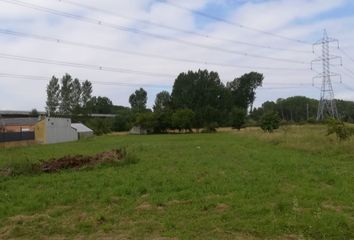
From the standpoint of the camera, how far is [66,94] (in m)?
148

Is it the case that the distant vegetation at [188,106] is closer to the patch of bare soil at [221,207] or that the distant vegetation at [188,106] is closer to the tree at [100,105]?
the tree at [100,105]

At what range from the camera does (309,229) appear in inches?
341

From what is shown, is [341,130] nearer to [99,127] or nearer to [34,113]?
[99,127]

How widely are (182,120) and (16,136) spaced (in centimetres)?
5401

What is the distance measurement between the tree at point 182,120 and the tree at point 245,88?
38368mm

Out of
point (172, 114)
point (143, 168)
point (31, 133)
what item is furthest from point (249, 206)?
point (172, 114)

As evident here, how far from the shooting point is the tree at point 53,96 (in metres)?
146

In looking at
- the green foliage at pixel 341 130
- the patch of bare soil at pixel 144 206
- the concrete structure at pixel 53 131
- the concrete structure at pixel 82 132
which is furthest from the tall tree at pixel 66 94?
the patch of bare soil at pixel 144 206

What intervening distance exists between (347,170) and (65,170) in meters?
11.6

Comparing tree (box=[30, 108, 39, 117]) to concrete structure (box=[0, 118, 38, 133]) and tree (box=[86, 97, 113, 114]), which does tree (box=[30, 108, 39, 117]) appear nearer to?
tree (box=[86, 97, 113, 114])

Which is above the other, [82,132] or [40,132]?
[40,132]

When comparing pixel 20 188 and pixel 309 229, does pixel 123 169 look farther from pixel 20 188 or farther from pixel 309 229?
pixel 309 229

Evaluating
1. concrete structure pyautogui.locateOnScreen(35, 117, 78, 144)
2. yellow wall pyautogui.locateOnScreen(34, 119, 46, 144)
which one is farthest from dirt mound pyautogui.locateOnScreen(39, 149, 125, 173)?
yellow wall pyautogui.locateOnScreen(34, 119, 46, 144)

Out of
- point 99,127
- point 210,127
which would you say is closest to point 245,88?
point 210,127
